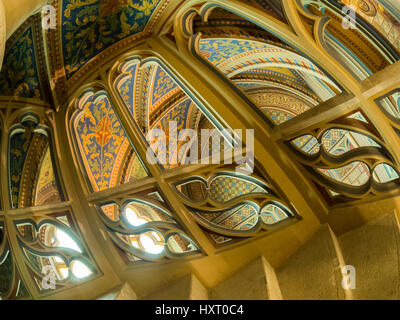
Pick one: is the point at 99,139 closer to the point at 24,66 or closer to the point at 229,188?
the point at 24,66

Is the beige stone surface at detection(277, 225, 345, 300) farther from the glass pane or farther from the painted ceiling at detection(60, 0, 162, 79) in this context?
the painted ceiling at detection(60, 0, 162, 79)

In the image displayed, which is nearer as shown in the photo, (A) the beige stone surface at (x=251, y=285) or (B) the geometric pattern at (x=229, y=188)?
(A) the beige stone surface at (x=251, y=285)

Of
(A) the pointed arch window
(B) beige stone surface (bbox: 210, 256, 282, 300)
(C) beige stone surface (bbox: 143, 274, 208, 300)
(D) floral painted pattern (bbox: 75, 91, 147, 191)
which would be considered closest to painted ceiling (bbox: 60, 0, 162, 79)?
(D) floral painted pattern (bbox: 75, 91, 147, 191)

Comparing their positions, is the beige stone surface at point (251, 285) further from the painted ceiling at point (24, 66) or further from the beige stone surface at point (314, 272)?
the painted ceiling at point (24, 66)

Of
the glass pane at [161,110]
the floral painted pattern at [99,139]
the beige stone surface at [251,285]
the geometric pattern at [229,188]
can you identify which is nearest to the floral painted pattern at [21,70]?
the floral painted pattern at [99,139]

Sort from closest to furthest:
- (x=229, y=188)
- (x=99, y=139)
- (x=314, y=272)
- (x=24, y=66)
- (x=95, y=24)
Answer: (x=314, y=272), (x=24, y=66), (x=95, y=24), (x=99, y=139), (x=229, y=188)

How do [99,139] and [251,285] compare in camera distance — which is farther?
[99,139]

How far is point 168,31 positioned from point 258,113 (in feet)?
3.84

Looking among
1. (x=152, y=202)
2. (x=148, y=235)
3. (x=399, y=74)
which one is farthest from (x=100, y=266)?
(x=148, y=235)

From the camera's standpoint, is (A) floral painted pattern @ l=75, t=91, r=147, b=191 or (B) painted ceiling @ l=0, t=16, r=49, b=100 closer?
(B) painted ceiling @ l=0, t=16, r=49, b=100

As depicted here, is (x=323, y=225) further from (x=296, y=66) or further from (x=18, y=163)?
(x=18, y=163)

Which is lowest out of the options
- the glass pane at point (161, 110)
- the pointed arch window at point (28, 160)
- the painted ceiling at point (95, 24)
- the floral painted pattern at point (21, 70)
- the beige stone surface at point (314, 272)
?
the beige stone surface at point (314, 272)

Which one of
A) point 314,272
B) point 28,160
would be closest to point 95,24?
point 28,160

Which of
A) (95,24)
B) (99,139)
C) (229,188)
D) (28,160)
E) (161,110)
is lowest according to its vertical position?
(28,160)
